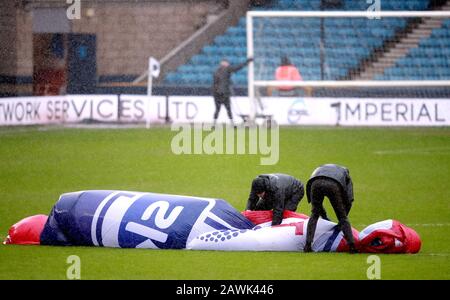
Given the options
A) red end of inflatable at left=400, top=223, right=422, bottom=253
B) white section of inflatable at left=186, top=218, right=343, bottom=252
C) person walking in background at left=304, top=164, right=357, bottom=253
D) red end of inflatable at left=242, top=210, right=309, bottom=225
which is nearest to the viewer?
person walking in background at left=304, top=164, right=357, bottom=253

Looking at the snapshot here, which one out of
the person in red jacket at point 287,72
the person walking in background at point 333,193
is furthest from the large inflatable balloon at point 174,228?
the person in red jacket at point 287,72

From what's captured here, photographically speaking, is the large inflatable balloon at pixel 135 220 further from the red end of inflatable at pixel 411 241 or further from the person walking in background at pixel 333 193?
the red end of inflatable at pixel 411 241

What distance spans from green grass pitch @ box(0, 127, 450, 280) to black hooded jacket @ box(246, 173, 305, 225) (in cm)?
56

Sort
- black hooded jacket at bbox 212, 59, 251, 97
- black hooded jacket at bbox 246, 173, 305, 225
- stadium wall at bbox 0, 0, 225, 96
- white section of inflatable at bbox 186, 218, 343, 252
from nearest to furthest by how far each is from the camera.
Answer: white section of inflatable at bbox 186, 218, 343, 252 → black hooded jacket at bbox 246, 173, 305, 225 → black hooded jacket at bbox 212, 59, 251, 97 → stadium wall at bbox 0, 0, 225, 96

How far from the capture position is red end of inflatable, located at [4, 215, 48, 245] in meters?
12.1

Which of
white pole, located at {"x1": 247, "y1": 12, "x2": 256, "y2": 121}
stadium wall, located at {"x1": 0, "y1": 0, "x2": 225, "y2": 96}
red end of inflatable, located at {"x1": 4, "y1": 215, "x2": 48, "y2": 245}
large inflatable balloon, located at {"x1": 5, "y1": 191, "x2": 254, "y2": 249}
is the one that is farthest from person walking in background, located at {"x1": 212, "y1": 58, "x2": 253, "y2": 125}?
large inflatable balloon, located at {"x1": 5, "y1": 191, "x2": 254, "y2": 249}

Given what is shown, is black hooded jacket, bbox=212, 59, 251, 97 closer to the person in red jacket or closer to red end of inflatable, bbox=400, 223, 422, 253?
the person in red jacket

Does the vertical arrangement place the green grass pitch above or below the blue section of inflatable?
below

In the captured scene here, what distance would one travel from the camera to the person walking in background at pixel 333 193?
11008 mm

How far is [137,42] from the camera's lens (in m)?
35.2

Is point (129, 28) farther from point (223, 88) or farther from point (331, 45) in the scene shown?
point (331, 45)

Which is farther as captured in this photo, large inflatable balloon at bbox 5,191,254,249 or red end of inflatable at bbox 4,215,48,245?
red end of inflatable at bbox 4,215,48,245
